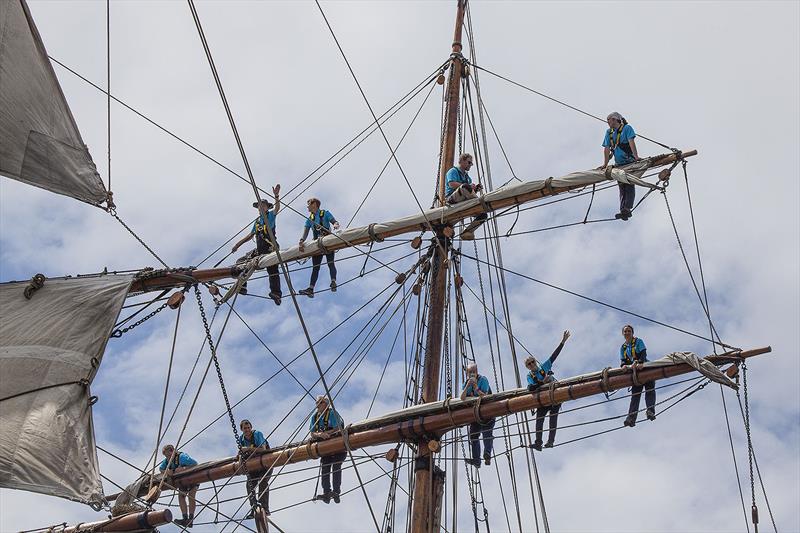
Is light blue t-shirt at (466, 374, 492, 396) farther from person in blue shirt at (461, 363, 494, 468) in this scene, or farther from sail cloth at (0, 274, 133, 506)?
sail cloth at (0, 274, 133, 506)

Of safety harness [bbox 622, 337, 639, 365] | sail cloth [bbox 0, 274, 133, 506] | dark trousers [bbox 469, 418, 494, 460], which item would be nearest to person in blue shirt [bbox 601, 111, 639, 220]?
safety harness [bbox 622, 337, 639, 365]

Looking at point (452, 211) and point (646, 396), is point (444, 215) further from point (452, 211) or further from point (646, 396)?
point (646, 396)

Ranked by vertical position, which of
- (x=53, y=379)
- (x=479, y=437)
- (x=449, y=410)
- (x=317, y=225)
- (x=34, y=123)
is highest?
(x=317, y=225)

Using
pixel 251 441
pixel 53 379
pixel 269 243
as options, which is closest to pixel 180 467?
pixel 251 441

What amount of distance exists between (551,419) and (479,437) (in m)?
1.08

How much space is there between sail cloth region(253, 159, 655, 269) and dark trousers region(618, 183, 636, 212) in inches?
8.7

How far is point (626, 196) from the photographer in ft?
72.4

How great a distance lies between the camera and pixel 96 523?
17.6m

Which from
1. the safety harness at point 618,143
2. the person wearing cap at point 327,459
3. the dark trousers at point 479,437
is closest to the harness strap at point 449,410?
the dark trousers at point 479,437

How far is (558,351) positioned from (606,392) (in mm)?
907

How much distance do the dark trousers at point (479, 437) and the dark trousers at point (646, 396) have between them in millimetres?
2013

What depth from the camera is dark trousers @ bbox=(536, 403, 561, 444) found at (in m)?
21.7

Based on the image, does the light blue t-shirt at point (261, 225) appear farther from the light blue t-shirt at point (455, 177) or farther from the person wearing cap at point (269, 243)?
the light blue t-shirt at point (455, 177)

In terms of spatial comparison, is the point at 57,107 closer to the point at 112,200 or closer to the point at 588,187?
the point at 112,200
